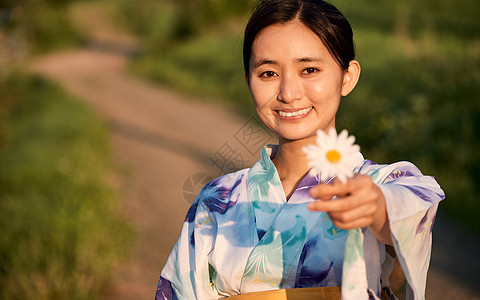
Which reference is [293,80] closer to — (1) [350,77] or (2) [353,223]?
(1) [350,77]

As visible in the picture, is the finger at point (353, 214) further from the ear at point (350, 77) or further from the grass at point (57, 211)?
the grass at point (57, 211)

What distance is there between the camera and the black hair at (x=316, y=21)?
1526mm

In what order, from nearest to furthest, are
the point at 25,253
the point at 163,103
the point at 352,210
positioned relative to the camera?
the point at 352,210
the point at 25,253
the point at 163,103

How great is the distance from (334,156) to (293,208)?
517 millimetres

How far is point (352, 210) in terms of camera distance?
1099 mm

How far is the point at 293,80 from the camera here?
1.49 metres

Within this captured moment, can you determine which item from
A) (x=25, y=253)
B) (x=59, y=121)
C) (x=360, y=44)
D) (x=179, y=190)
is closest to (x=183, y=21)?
(x=360, y=44)

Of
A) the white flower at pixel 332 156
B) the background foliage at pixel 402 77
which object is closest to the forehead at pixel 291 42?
the white flower at pixel 332 156

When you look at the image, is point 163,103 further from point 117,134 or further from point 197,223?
point 197,223

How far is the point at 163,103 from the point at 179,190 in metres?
4.83

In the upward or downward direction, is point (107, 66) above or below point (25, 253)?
above

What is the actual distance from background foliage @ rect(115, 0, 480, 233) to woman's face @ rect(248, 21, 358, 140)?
1.68ft

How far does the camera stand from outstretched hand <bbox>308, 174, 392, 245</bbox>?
106cm

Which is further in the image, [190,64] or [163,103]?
[190,64]
